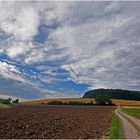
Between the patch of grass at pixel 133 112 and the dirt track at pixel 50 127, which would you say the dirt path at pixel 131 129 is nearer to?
the dirt track at pixel 50 127

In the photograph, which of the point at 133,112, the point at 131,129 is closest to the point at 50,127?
the point at 131,129

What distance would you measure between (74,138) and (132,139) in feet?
Answer: 14.6

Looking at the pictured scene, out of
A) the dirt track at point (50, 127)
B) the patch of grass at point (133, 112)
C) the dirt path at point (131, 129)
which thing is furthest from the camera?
the patch of grass at point (133, 112)

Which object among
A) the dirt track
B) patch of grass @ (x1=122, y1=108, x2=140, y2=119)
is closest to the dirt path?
the dirt track

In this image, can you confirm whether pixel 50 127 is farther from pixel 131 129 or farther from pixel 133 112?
pixel 133 112

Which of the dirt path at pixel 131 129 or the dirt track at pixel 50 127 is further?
the dirt path at pixel 131 129

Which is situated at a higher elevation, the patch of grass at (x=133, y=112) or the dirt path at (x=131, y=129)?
the patch of grass at (x=133, y=112)

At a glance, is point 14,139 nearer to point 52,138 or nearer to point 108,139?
point 52,138

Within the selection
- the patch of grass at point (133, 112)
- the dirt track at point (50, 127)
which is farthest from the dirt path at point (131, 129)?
the patch of grass at point (133, 112)

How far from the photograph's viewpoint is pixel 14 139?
21.4m

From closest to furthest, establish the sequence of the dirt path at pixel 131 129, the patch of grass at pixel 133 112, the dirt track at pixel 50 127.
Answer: the dirt track at pixel 50 127
the dirt path at pixel 131 129
the patch of grass at pixel 133 112

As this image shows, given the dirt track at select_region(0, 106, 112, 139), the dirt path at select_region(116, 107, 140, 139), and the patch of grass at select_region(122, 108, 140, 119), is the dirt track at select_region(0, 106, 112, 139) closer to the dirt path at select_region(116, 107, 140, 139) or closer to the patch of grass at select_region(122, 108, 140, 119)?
the dirt path at select_region(116, 107, 140, 139)

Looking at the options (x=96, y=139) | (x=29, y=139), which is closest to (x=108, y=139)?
(x=96, y=139)

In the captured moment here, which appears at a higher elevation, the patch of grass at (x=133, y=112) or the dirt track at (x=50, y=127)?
the patch of grass at (x=133, y=112)
